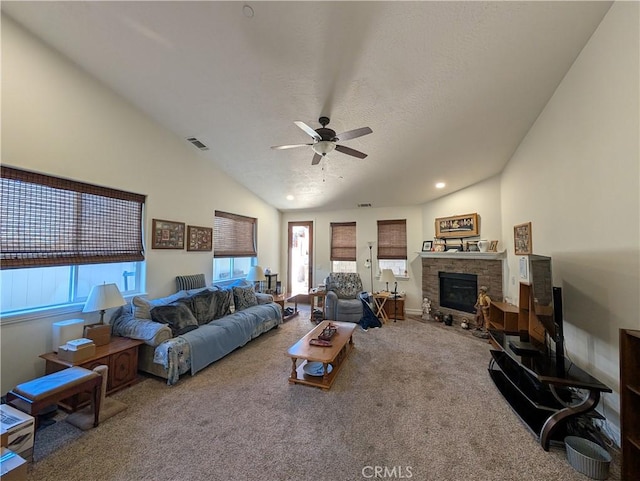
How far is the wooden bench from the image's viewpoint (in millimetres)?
1900

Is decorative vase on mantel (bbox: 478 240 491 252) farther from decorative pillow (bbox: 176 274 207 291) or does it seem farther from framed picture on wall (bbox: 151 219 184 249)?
framed picture on wall (bbox: 151 219 184 249)


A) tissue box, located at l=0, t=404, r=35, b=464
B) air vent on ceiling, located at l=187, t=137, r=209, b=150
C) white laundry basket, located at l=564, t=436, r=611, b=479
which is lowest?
white laundry basket, located at l=564, t=436, r=611, b=479

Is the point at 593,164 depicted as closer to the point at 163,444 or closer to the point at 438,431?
the point at 438,431

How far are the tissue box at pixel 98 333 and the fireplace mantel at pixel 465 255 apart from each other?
560 centimetres

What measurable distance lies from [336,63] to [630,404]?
338 centimetres

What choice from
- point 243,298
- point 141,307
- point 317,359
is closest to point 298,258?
point 243,298

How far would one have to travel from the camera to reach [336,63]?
96.5 inches

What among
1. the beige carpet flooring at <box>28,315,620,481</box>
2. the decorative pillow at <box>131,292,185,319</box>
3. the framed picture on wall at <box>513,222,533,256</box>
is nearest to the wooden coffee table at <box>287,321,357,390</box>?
the beige carpet flooring at <box>28,315,620,481</box>

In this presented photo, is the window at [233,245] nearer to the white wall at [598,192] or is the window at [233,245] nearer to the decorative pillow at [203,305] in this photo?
the decorative pillow at [203,305]

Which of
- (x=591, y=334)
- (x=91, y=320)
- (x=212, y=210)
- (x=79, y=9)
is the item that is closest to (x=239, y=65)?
(x=79, y=9)

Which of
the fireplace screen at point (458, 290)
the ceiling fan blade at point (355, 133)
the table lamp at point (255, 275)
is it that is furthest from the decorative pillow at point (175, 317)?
the fireplace screen at point (458, 290)

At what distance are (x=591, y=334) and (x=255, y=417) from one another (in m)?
3.24

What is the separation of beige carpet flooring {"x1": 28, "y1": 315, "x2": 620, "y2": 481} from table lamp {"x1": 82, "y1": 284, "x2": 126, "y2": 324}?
3.07 feet

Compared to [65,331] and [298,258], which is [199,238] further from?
[298,258]
